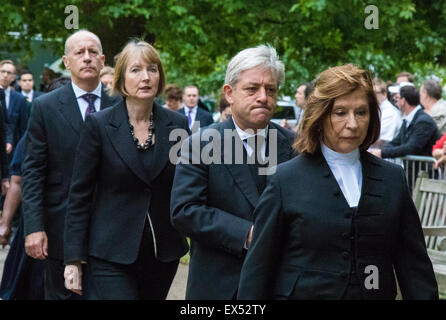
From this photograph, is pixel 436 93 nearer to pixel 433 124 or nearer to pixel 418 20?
pixel 433 124

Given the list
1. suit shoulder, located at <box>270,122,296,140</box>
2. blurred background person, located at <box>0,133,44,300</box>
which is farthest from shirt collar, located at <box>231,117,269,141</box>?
blurred background person, located at <box>0,133,44,300</box>

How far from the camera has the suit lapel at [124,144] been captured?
4680 millimetres

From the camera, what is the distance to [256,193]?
153 inches

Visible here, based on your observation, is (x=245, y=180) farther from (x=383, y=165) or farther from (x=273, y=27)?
(x=273, y=27)

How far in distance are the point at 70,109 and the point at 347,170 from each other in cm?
262

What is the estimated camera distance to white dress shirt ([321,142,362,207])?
126 inches

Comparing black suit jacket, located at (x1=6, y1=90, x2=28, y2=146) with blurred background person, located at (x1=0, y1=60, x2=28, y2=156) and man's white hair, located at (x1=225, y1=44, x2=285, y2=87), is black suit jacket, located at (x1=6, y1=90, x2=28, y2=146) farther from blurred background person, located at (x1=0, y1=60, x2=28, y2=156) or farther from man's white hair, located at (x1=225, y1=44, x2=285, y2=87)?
man's white hair, located at (x1=225, y1=44, x2=285, y2=87)

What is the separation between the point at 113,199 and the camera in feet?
15.4

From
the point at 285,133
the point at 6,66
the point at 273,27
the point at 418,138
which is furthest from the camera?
the point at 273,27

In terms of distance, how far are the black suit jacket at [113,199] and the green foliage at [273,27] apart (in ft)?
31.3

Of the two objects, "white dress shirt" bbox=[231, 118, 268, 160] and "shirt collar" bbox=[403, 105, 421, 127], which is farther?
"shirt collar" bbox=[403, 105, 421, 127]

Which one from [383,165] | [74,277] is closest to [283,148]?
[383,165]

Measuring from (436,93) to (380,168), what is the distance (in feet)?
23.5
